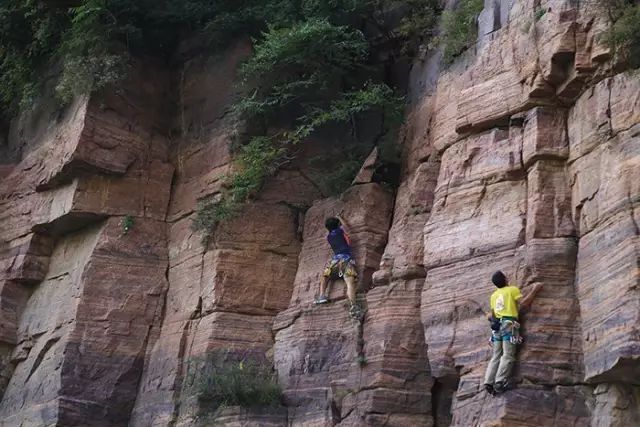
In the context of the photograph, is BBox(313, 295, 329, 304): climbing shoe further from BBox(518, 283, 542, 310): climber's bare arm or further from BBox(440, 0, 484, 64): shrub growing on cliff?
BBox(440, 0, 484, 64): shrub growing on cliff

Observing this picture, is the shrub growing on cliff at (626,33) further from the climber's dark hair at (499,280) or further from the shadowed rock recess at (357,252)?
the climber's dark hair at (499,280)

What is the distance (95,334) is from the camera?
1911 centimetres

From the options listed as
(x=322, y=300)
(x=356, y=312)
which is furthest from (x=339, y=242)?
(x=356, y=312)

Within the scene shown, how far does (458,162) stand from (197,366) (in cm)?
514

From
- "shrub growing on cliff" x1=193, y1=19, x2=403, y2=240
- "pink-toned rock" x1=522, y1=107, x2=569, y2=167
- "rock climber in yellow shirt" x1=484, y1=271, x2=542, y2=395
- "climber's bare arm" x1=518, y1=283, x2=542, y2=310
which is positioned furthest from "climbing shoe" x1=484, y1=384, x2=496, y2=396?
"shrub growing on cliff" x1=193, y1=19, x2=403, y2=240

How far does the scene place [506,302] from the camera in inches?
559

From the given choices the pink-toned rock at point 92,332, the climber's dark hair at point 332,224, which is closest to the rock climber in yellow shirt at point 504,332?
the climber's dark hair at point 332,224

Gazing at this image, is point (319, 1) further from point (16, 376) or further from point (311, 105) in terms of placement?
point (16, 376)

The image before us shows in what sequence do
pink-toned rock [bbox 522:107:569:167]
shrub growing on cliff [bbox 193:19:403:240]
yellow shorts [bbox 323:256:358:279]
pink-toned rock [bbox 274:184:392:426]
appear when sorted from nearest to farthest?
pink-toned rock [bbox 522:107:569:167] < pink-toned rock [bbox 274:184:392:426] < yellow shorts [bbox 323:256:358:279] < shrub growing on cliff [bbox 193:19:403:240]

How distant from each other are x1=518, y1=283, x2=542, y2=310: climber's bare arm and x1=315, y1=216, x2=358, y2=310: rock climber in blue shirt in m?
3.45

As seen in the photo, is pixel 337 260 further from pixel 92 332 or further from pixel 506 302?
pixel 92 332

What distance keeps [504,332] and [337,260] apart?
154 inches

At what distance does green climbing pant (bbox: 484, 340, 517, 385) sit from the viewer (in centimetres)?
1398

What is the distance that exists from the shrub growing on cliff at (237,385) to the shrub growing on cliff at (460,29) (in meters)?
5.61
